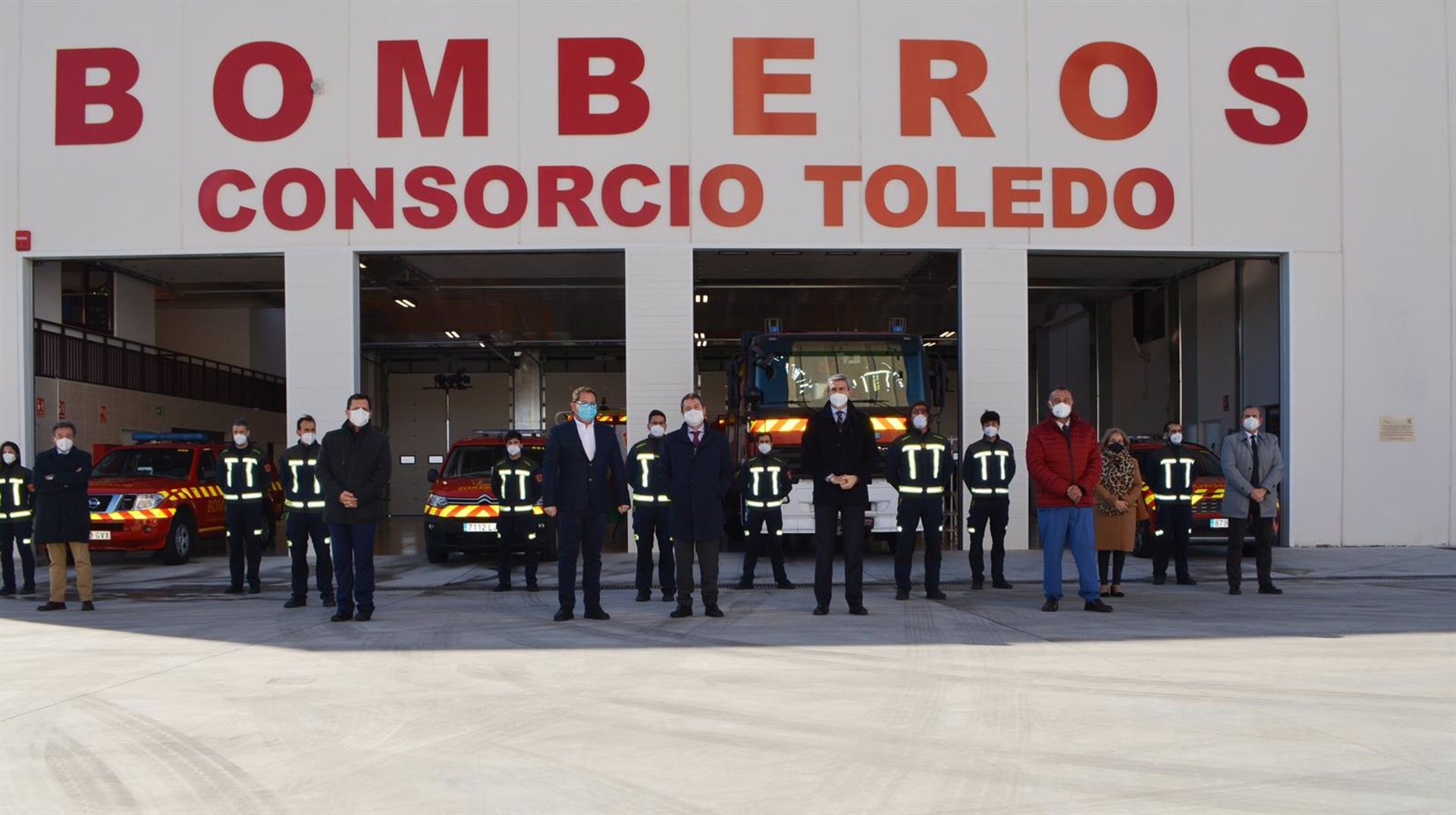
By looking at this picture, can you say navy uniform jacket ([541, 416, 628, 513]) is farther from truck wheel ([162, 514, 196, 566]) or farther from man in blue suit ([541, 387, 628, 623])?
truck wheel ([162, 514, 196, 566])

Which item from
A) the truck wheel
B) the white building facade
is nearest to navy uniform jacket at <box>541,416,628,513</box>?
the white building facade

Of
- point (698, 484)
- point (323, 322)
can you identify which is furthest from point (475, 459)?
point (698, 484)

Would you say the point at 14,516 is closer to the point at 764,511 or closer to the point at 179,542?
the point at 179,542

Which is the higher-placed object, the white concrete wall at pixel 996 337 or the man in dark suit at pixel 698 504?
the white concrete wall at pixel 996 337

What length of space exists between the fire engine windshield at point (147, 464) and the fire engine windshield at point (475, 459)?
12.9 ft

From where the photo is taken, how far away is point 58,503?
1197 cm

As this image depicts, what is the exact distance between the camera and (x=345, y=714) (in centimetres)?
676

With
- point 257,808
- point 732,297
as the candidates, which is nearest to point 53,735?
point 257,808

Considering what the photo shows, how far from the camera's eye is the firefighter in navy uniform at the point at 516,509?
1367 cm

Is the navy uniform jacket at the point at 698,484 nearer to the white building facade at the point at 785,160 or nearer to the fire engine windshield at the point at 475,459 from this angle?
the fire engine windshield at the point at 475,459

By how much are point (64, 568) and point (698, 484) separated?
239 inches

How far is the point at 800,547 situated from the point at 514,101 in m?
7.66

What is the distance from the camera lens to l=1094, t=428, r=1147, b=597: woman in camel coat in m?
12.3

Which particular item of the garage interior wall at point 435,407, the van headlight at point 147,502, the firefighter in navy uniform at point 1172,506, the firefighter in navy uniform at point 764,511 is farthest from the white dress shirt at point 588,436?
the garage interior wall at point 435,407
